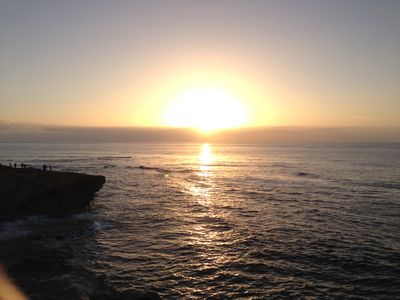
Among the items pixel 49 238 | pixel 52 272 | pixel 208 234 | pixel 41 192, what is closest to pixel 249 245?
pixel 208 234

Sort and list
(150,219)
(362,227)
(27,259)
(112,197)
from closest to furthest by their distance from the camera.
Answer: (27,259) → (362,227) → (150,219) → (112,197)

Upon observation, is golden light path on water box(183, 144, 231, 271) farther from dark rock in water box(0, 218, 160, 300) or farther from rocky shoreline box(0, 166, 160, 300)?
rocky shoreline box(0, 166, 160, 300)

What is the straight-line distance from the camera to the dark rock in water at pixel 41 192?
32.4m

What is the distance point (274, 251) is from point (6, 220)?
2175cm

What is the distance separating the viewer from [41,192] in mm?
33125

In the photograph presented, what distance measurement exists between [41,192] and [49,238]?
31.1 feet

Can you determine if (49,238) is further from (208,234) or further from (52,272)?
(208,234)

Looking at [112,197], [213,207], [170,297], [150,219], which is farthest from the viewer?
[112,197]

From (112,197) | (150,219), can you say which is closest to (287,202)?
(150,219)

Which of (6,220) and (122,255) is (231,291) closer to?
(122,255)

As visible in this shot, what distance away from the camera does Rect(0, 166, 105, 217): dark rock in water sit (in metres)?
32.4

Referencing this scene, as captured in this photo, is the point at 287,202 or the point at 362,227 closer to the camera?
the point at 362,227

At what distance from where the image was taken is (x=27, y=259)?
19672 millimetres

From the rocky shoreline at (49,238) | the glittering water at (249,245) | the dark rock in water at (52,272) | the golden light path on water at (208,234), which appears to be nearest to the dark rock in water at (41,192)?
the rocky shoreline at (49,238)
